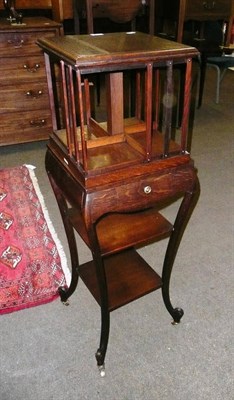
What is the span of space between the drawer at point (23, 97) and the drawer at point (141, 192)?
182cm

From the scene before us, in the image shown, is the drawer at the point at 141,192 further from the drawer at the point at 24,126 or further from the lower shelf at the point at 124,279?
the drawer at the point at 24,126

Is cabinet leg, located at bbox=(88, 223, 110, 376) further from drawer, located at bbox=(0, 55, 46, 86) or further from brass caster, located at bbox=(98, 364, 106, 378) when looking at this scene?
drawer, located at bbox=(0, 55, 46, 86)

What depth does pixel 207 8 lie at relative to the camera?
9.24ft

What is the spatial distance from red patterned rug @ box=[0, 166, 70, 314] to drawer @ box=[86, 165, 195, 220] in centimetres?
71

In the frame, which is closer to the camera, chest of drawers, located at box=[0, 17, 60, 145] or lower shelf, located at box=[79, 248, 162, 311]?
lower shelf, located at box=[79, 248, 162, 311]

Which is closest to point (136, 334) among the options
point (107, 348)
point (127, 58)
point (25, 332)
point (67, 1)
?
point (107, 348)

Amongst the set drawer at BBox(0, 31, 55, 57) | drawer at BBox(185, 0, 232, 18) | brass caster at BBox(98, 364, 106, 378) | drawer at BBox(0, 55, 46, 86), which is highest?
drawer at BBox(185, 0, 232, 18)

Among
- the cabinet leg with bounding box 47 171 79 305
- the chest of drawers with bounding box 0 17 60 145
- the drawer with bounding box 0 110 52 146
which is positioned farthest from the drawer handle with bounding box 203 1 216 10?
the cabinet leg with bounding box 47 171 79 305

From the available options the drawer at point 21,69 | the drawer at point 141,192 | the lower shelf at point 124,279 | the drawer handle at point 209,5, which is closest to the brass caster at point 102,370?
the lower shelf at point 124,279

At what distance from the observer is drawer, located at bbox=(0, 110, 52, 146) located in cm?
259

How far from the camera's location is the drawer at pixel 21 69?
2.44 metres

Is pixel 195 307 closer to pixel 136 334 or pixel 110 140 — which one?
pixel 136 334

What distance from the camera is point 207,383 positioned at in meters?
1.21

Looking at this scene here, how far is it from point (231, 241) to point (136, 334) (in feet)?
2.49
